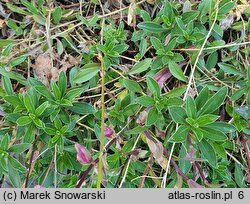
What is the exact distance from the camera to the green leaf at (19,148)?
1.45m

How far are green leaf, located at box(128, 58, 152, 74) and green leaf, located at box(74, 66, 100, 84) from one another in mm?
133

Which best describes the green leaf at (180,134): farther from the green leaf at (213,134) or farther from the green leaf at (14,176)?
the green leaf at (14,176)

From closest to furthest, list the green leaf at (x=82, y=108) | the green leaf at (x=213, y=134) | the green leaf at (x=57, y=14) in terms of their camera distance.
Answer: the green leaf at (x=213, y=134) → the green leaf at (x=82, y=108) → the green leaf at (x=57, y=14)

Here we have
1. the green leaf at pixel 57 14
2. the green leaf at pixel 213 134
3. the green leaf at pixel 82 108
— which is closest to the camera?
Result: the green leaf at pixel 213 134

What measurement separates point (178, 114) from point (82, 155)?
1.14ft

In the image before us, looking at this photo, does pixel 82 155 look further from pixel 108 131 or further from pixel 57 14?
pixel 57 14

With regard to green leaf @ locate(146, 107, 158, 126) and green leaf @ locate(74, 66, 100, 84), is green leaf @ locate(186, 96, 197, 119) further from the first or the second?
green leaf @ locate(74, 66, 100, 84)

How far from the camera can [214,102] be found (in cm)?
141

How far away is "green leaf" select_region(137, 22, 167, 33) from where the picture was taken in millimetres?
1573

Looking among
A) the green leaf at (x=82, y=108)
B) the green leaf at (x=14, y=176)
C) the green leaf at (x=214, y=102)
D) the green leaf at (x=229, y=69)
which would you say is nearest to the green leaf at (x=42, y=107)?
the green leaf at (x=82, y=108)

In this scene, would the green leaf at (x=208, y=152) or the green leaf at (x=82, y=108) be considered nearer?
the green leaf at (x=208, y=152)

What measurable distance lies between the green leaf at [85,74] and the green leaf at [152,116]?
26 centimetres

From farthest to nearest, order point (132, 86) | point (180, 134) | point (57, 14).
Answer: point (57, 14) < point (132, 86) < point (180, 134)

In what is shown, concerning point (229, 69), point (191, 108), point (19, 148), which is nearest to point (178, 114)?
point (191, 108)
